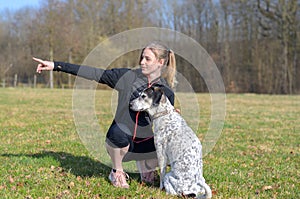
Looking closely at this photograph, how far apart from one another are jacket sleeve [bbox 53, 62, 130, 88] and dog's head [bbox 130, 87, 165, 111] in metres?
0.56

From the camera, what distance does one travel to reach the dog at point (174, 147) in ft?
17.5

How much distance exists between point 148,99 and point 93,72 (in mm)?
1022

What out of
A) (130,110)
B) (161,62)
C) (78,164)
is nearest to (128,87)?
(130,110)

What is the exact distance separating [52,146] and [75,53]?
1810 inches

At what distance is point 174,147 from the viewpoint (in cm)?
546

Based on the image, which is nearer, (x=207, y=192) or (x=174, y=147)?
(x=207, y=192)

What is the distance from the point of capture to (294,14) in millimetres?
49719

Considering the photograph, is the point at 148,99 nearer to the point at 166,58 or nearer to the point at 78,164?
the point at 166,58

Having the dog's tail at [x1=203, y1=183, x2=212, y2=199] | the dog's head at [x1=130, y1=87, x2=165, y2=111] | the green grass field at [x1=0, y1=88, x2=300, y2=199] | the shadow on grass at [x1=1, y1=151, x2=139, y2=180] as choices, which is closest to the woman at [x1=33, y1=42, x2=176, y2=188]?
the dog's head at [x1=130, y1=87, x2=165, y2=111]

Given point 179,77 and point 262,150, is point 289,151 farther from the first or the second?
point 179,77

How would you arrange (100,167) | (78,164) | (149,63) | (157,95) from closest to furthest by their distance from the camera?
(157,95)
(149,63)
(100,167)
(78,164)

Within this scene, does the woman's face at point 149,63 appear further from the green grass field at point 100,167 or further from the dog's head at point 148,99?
the green grass field at point 100,167

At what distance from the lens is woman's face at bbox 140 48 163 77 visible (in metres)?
6.16

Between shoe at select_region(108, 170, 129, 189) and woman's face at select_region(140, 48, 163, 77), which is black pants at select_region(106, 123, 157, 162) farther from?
woman's face at select_region(140, 48, 163, 77)
